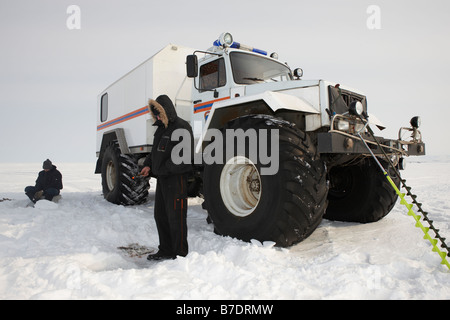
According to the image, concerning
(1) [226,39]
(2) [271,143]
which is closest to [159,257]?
(2) [271,143]

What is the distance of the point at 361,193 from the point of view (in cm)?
476

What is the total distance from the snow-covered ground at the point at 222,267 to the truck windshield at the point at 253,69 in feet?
7.79

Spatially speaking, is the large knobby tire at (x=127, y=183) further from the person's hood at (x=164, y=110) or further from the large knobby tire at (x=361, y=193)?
the large knobby tire at (x=361, y=193)

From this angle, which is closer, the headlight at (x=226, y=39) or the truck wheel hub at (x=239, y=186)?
the truck wheel hub at (x=239, y=186)

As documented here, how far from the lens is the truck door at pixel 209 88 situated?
4.86m

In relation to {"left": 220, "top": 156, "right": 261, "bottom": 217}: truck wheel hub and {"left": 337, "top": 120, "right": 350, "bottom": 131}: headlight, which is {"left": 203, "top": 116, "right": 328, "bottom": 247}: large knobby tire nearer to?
{"left": 220, "top": 156, "right": 261, "bottom": 217}: truck wheel hub

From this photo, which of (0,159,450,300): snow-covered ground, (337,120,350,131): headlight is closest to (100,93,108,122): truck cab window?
(0,159,450,300): snow-covered ground

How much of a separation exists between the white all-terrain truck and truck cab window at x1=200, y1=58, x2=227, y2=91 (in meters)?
0.02

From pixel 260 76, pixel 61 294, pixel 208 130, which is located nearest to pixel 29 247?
→ pixel 61 294

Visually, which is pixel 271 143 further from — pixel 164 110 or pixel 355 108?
pixel 164 110

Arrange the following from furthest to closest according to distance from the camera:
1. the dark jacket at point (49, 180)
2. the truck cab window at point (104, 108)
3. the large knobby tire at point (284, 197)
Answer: the truck cab window at point (104, 108) < the dark jacket at point (49, 180) < the large knobby tire at point (284, 197)
